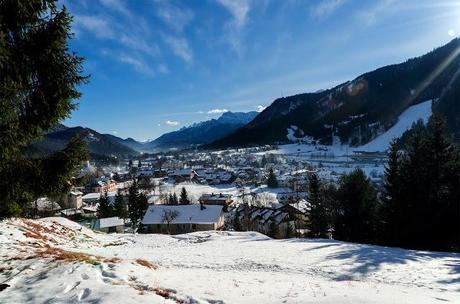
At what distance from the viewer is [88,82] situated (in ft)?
37.1

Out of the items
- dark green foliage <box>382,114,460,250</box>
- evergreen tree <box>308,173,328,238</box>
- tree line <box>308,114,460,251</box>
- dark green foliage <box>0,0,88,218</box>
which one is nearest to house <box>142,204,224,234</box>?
evergreen tree <box>308,173,328,238</box>

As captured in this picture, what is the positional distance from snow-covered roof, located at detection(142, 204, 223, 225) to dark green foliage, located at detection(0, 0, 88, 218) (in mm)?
50843

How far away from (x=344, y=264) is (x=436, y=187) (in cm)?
1630

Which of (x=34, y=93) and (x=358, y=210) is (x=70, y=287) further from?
(x=358, y=210)

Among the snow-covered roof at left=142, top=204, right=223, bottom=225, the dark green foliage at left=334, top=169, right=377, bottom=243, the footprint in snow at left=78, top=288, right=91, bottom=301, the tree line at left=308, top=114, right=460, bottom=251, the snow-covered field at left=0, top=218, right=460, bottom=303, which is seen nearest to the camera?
the footprint in snow at left=78, top=288, right=91, bottom=301

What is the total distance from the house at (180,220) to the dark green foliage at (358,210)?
1214 inches

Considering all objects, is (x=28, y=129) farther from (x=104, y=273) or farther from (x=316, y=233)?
(x=316, y=233)

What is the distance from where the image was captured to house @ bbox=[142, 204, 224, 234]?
61.2m

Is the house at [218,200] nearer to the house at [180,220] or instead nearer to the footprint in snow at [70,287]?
the house at [180,220]

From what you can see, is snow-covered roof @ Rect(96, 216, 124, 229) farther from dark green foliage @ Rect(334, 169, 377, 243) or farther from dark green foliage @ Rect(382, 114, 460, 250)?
dark green foliage @ Rect(382, 114, 460, 250)

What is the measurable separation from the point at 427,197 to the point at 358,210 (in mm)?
6706

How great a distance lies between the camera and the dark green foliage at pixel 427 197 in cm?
2669

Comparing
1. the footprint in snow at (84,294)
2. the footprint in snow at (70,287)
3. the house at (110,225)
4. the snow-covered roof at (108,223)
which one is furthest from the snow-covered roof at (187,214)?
the footprint in snow at (84,294)

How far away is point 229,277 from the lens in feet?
40.6
